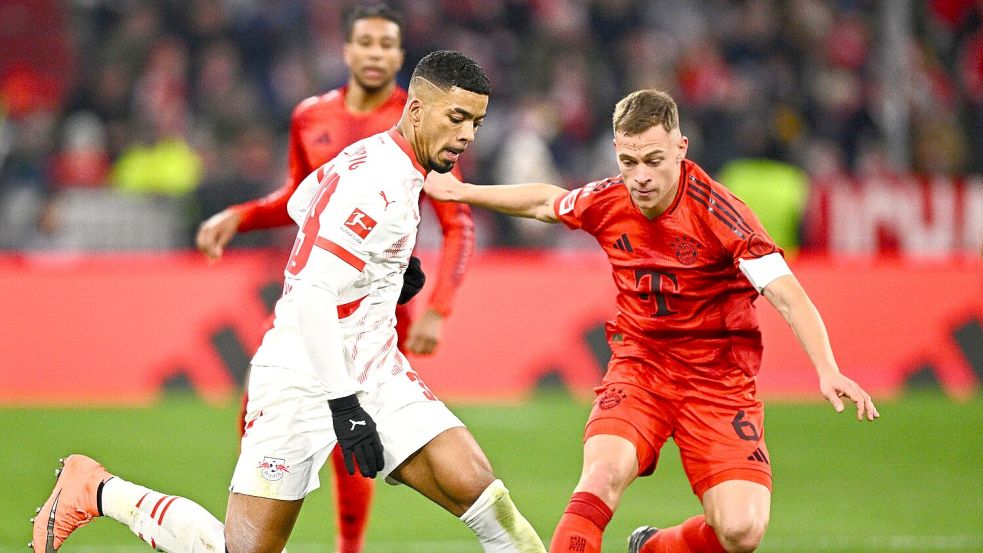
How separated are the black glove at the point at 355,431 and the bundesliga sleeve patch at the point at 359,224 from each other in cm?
55

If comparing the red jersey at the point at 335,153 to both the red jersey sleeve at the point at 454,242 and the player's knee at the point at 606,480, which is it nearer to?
the red jersey sleeve at the point at 454,242

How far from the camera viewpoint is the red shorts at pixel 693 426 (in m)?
5.73

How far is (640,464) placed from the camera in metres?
5.72

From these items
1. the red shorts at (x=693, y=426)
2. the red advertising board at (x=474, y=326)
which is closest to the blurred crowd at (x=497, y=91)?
the red advertising board at (x=474, y=326)

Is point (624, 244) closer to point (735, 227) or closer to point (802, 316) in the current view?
point (735, 227)

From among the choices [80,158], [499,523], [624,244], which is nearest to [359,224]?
[499,523]

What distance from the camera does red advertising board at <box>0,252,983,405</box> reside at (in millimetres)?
11922

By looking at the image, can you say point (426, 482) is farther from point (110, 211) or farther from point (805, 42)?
point (805, 42)

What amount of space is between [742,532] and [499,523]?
977 mm

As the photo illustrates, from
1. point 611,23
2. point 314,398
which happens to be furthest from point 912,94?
point 314,398

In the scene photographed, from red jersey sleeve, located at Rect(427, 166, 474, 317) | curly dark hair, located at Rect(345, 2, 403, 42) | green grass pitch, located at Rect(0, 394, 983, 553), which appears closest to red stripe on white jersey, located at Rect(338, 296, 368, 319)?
red jersey sleeve, located at Rect(427, 166, 474, 317)

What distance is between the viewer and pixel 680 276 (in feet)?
19.0

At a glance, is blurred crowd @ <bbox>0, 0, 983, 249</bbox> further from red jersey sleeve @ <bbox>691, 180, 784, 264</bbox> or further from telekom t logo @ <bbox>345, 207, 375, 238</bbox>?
telekom t logo @ <bbox>345, 207, 375, 238</bbox>

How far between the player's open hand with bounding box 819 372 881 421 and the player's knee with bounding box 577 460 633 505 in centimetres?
91
